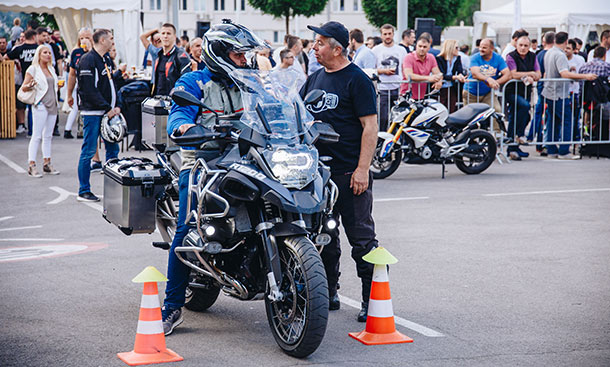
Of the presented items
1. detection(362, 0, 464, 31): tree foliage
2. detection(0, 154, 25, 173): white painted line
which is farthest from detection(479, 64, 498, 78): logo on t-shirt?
detection(362, 0, 464, 31): tree foliage

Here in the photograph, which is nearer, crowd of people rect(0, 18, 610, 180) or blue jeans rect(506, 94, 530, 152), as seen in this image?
crowd of people rect(0, 18, 610, 180)

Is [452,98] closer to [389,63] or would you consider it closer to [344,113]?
[389,63]

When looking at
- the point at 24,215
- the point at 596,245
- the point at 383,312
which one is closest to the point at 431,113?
the point at 596,245

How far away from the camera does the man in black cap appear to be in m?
5.89

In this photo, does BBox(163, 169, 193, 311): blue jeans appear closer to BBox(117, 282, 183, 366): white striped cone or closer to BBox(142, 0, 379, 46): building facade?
BBox(117, 282, 183, 366): white striped cone

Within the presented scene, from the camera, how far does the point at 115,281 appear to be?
7047 mm

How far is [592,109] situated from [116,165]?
11540mm

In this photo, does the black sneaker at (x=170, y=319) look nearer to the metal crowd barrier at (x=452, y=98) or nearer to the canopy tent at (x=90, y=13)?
the metal crowd barrier at (x=452, y=98)

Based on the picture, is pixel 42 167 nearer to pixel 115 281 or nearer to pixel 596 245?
pixel 115 281

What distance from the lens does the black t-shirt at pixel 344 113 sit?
19.4ft

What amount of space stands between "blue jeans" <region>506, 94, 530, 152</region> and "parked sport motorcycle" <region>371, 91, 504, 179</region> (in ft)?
7.23

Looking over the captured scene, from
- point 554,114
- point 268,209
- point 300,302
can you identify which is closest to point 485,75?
point 554,114

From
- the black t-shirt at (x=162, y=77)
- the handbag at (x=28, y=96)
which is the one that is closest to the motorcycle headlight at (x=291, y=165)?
the black t-shirt at (x=162, y=77)

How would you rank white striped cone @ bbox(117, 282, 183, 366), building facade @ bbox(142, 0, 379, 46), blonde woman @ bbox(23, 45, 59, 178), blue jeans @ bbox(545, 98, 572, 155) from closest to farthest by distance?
1. white striped cone @ bbox(117, 282, 183, 366)
2. blonde woman @ bbox(23, 45, 59, 178)
3. blue jeans @ bbox(545, 98, 572, 155)
4. building facade @ bbox(142, 0, 379, 46)
